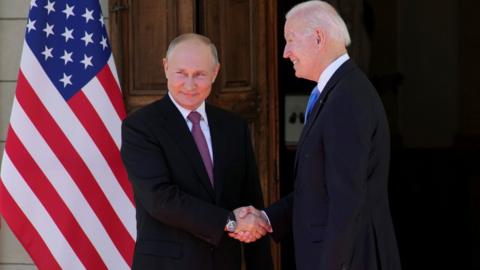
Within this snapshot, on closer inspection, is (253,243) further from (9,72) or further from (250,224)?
(9,72)

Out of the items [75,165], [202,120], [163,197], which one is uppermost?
[202,120]

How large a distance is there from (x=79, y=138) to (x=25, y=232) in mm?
630

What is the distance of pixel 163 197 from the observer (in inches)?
154

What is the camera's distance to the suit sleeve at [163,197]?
12.8ft

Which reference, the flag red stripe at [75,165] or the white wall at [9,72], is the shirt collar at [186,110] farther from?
the white wall at [9,72]

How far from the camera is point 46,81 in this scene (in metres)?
5.46

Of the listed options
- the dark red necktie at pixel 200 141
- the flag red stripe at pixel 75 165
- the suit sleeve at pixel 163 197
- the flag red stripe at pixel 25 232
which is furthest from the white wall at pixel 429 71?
the suit sleeve at pixel 163 197

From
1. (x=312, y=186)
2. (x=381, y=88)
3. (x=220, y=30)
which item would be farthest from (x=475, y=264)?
(x=312, y=186)

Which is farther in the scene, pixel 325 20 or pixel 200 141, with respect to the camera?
pixel 200 141

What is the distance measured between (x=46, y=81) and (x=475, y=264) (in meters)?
4.19

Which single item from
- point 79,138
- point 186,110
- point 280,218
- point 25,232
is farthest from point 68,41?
point 280,218

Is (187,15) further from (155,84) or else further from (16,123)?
(16,123)

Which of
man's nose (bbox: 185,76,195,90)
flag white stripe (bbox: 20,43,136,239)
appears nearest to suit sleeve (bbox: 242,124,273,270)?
man's nose (bbox: 185,76,195,90)

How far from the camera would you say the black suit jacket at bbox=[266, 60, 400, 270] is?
3.41 metres
